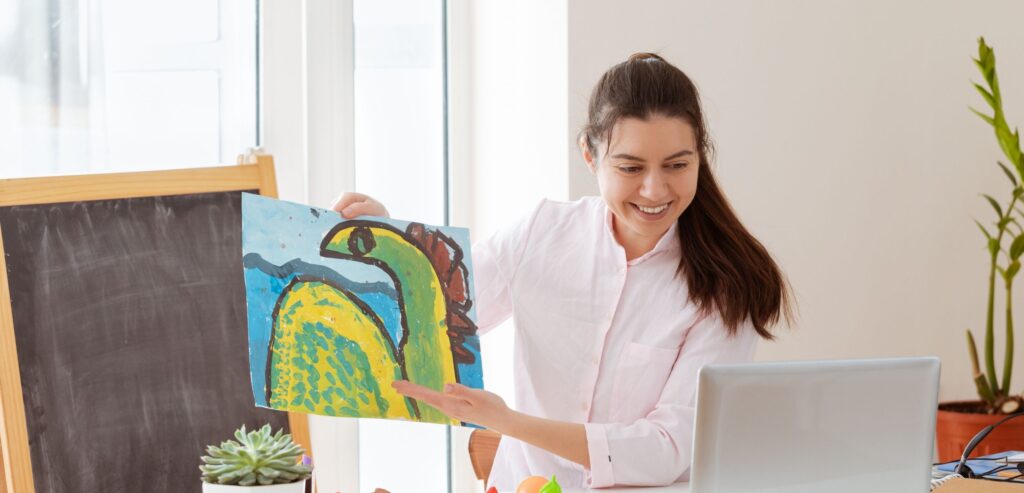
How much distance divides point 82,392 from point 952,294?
2.19 metres

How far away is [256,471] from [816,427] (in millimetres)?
642

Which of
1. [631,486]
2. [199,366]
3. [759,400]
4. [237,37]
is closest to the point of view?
[759,400]

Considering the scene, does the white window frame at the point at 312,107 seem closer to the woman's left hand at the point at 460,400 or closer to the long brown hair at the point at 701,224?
the long brown hair at the point at 701,224

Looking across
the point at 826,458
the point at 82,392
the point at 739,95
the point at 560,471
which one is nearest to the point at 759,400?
the point at 826,458

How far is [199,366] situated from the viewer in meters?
1.91

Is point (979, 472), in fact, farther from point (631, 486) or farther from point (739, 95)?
point (739, 95)

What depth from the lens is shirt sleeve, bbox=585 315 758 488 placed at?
1568 millimetres

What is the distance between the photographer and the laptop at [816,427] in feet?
3.18

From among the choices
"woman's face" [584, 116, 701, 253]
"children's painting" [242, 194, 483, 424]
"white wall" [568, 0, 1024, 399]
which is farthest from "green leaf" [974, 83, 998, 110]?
"children's painting" [242, 194, 483, 424]

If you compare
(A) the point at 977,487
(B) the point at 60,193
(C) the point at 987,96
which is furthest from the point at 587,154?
(C) the point at 987,96

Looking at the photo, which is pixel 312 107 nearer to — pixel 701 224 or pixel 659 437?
pixel 701 224

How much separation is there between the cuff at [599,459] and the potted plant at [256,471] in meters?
0.44

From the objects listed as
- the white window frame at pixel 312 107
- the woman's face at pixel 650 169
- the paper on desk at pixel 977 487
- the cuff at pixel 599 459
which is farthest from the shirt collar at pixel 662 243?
the white window frame at pixel 312 107

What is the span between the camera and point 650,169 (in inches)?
64.5
